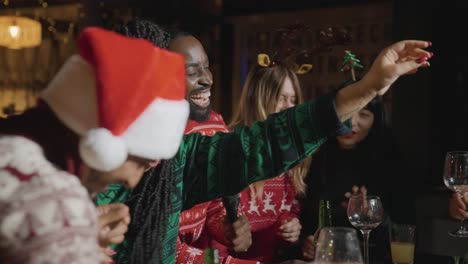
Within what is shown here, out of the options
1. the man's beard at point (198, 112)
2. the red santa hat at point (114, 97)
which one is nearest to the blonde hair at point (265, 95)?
the man's beard at point (198, 112)

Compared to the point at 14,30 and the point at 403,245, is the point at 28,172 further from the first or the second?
the point at 14,30

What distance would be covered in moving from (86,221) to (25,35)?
5.54 meters

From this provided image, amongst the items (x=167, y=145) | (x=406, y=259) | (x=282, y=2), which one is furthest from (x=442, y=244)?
(x=167, y=145)

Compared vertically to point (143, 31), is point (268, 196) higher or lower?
lower

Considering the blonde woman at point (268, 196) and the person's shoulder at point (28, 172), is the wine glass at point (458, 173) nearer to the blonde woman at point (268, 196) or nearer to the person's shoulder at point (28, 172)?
the blonde woman at point (268, 196)

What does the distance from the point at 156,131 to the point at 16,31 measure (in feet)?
17.4

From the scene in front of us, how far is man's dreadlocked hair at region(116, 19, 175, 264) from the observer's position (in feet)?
5.04

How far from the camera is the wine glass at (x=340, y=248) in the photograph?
4.07 ft

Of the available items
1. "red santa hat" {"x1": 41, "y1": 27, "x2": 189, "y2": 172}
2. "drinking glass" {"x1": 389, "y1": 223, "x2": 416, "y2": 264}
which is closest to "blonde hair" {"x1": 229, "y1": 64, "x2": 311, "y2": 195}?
"drinking glass" {"x1": 389, "y1": 223, "x2": 416, "y2": 264}

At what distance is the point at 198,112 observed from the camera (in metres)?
2.27

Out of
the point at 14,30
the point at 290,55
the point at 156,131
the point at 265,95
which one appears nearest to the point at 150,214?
the point at 156,131

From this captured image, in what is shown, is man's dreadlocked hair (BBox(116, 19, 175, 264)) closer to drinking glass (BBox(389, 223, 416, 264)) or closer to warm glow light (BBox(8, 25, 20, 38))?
drinking glass (BBox(389, 223, 416, 264))

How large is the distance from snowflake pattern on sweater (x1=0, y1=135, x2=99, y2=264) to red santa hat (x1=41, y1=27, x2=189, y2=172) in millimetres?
102

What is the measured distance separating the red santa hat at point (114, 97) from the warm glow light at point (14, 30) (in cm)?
A: 519
